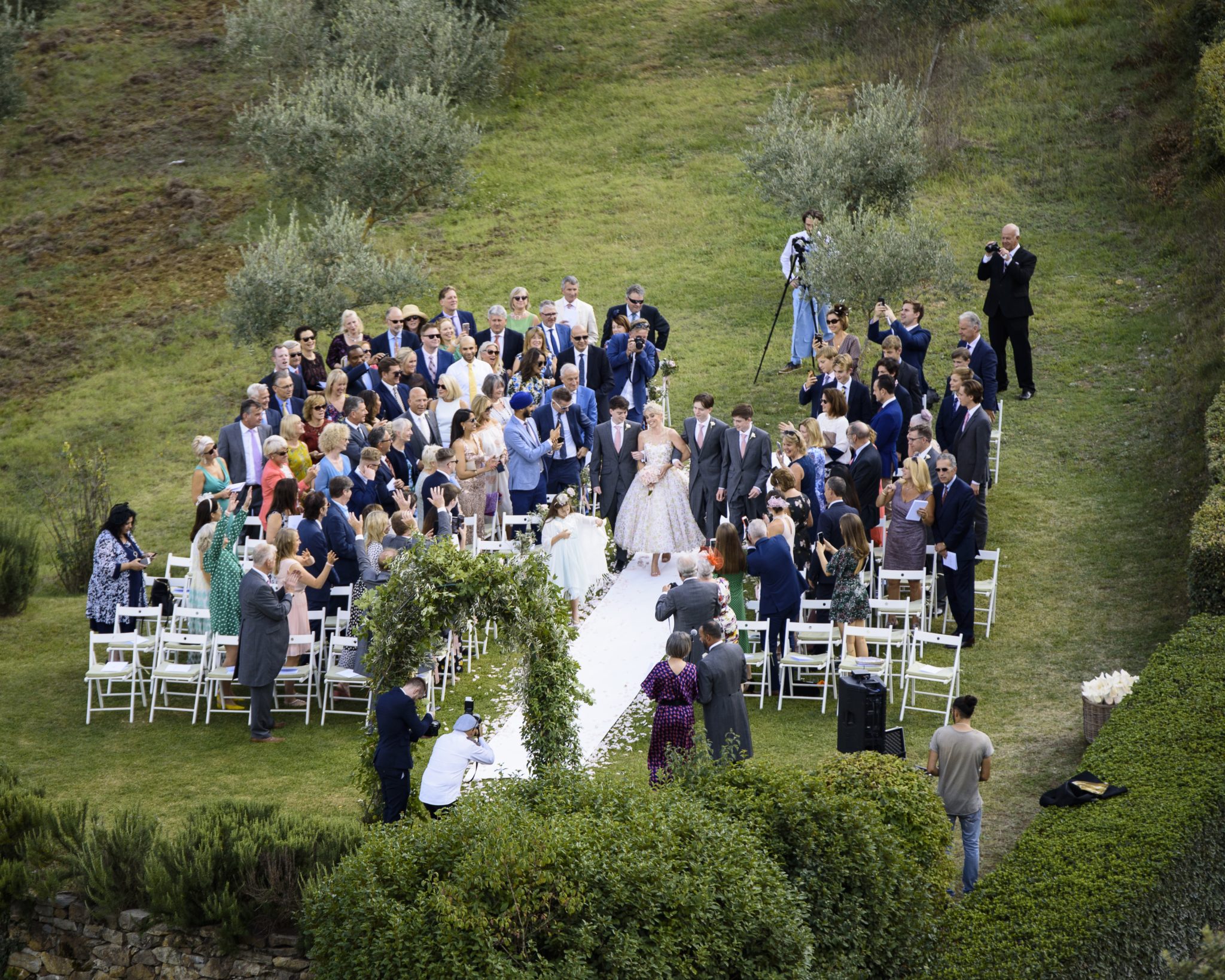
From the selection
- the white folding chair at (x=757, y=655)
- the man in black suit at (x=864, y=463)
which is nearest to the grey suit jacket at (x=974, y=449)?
the man in black suit at (x=864, y=463)

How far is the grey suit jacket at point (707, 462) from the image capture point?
47.0ft

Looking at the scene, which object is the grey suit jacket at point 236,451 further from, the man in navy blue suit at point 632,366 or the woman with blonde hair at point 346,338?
the man in navy blue suit at point 632,366

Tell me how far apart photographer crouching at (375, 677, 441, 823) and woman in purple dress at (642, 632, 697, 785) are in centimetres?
168

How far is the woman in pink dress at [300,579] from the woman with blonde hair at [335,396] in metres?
2.53

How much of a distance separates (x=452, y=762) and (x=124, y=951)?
2.63 meters

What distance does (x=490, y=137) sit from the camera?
102 feet

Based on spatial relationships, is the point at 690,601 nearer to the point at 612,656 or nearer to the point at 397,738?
the point at 612,656

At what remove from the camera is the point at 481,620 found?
9.67m

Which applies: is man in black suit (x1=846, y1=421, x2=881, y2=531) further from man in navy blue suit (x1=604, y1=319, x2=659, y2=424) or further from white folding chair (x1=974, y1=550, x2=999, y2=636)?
man in navy blue suit (x1=604, y1=319, x2=659, y2=424)

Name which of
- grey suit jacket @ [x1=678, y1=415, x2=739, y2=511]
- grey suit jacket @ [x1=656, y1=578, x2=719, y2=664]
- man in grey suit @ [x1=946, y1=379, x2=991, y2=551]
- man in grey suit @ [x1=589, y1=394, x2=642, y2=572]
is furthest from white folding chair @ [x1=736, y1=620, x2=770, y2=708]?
man in grey suit @ [x1=946, y1=379, x2=991, y2=551]

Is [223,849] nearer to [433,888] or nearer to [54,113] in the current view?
[433,888]

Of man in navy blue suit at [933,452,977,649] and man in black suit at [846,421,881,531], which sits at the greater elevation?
man in black suit at [846,421,881,531]

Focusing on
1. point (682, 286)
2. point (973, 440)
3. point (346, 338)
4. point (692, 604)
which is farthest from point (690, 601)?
point (682, 286)

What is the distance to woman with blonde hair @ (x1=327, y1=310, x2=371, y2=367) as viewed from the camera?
53.2 feet
